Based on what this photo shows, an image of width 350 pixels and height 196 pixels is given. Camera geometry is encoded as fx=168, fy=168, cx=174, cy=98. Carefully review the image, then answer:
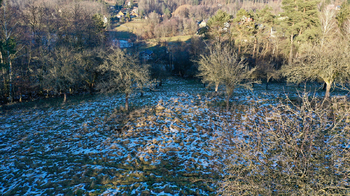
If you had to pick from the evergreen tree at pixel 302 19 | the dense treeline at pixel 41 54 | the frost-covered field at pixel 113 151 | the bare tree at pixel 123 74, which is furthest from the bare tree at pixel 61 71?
the evergreen tree at pixel 302 19

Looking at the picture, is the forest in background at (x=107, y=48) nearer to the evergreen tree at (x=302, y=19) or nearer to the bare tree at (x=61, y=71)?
the evergreen tree at (x=302, y=19)

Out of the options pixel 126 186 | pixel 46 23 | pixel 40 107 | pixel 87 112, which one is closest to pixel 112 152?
pixel 126 186

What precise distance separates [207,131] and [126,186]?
27.3 feet

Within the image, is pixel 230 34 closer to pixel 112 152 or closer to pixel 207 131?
pixel 207 131

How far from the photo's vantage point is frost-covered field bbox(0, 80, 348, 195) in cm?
902

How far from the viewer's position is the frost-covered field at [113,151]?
9.02 m

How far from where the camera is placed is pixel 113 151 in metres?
12.2

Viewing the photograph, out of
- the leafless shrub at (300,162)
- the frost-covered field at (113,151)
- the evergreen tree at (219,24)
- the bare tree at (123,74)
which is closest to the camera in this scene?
the leafless shrub at (300,162)

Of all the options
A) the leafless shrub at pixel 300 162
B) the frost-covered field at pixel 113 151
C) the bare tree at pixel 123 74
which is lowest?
the frost-covered field at pixel 113 151

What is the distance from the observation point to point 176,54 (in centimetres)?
5319

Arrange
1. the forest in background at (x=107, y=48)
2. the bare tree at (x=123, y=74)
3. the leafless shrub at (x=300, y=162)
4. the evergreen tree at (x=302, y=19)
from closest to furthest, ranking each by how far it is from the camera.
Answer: the leafless shrub at (x=300, y=162) → the bare tree at (x=123, y=74) → the forest in background at (x=107, y=48) → the evergreen tree at (x=302, y=19)

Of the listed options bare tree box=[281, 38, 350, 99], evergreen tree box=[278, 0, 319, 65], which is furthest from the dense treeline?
evergreen tree box=[278, 0, 319, 65]

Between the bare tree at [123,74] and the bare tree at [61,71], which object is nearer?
the bare tree at [123,74]

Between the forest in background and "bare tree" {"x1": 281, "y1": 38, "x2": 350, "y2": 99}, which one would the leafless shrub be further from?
"bare tree" {"x1": 281, "y1": 38, "x2": 350, "y2": 99}
